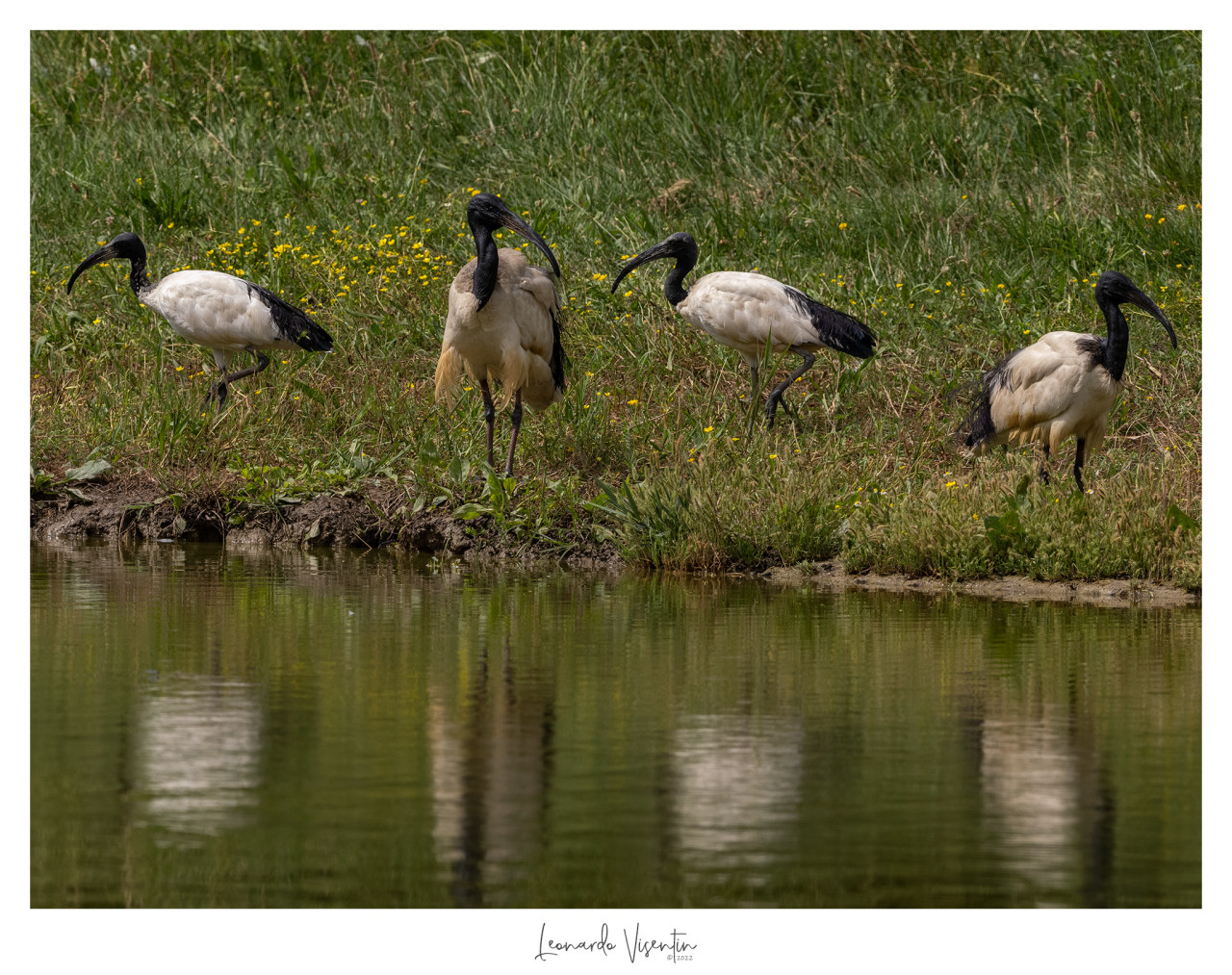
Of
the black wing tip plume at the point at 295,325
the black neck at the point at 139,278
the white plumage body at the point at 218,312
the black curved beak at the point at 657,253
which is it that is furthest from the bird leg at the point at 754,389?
the black neck at the point at 139,278

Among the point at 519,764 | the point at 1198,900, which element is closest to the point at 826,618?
the point at 519,764

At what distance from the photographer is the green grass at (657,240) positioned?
9742 millimetres

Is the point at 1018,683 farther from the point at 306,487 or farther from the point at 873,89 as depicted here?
the point at 873,89

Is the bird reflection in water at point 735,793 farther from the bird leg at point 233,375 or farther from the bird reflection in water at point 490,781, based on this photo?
the bird leg at point 233,375

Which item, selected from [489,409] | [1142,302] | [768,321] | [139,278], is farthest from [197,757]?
[139,278]

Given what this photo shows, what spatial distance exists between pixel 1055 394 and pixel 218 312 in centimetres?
562

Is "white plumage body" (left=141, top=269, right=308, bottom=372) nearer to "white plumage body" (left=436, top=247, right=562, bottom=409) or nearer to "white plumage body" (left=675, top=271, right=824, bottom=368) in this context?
"white plumage body" (left=436, top=247, right=562, bottom=409)

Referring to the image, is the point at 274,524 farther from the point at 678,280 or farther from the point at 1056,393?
the point at 1056,393

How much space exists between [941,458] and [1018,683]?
5219 mm

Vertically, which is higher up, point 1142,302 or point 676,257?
point 676,257

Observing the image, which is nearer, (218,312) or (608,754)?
(608,754)

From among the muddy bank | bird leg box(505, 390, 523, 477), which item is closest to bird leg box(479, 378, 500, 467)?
bird leg box(505, 390, 523, 477)

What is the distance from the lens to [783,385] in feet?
39.6

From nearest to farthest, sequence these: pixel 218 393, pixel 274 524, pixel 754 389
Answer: pixel 274 524 → pixel 754 389 → pixel 218 393
